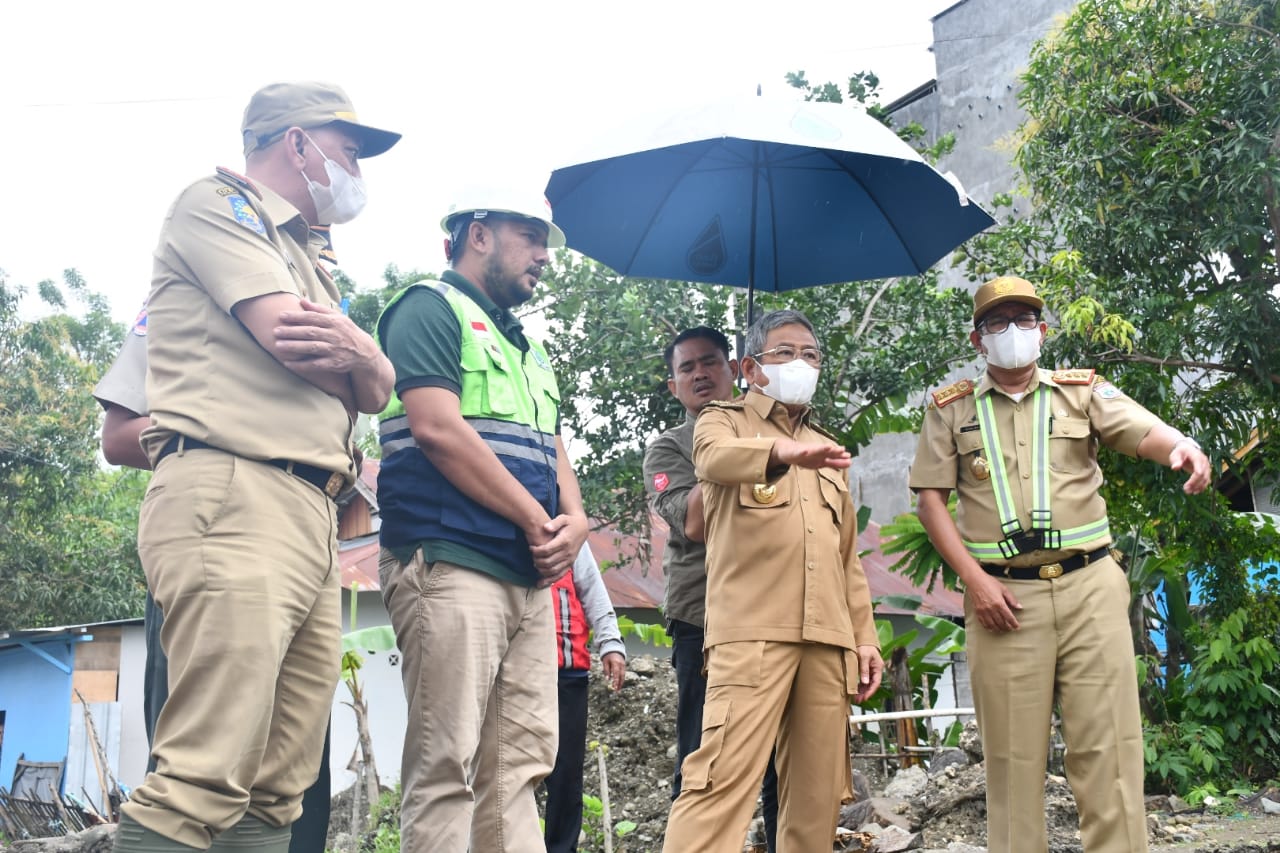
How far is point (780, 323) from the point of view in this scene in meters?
3.81

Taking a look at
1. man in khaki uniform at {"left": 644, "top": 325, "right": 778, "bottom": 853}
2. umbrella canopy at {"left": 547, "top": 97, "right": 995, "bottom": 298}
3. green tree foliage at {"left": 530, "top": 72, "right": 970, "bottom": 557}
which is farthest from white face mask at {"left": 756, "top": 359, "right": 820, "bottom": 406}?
green tree foliage at {"left": 530, "top": 72, "right": 970, "bottom": 557}

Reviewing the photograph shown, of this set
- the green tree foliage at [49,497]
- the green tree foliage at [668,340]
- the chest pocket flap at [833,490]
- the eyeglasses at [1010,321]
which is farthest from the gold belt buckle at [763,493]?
the green tree foliage at [49,497]

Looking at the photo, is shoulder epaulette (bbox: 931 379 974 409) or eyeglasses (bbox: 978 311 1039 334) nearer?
eyeglasses (bbox: 978 311 1039 334)

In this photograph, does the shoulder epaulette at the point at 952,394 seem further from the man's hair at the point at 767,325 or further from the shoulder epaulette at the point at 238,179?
the shoulder epaulette at the point at 238,179

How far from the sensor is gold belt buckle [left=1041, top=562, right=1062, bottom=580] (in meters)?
3.84

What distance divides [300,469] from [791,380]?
179 cm

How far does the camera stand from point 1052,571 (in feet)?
12.6

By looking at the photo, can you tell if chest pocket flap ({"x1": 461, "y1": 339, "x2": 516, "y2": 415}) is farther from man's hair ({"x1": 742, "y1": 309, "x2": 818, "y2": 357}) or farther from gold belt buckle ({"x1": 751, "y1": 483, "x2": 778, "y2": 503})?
man's hair ({"x1": 742, "y1": 309, "x2": 818, "y2": 357})

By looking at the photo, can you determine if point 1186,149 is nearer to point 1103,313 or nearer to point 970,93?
point 1103,313

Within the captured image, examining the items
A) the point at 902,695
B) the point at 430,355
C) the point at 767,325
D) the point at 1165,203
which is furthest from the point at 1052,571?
the point at 902,695

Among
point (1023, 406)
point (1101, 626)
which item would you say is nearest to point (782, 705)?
point (1101, 626)

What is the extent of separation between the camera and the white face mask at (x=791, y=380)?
3.78 m

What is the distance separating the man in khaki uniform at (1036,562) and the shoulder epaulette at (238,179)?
99.5 inches

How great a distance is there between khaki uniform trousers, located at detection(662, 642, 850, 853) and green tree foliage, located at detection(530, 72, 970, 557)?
19.8 feet
